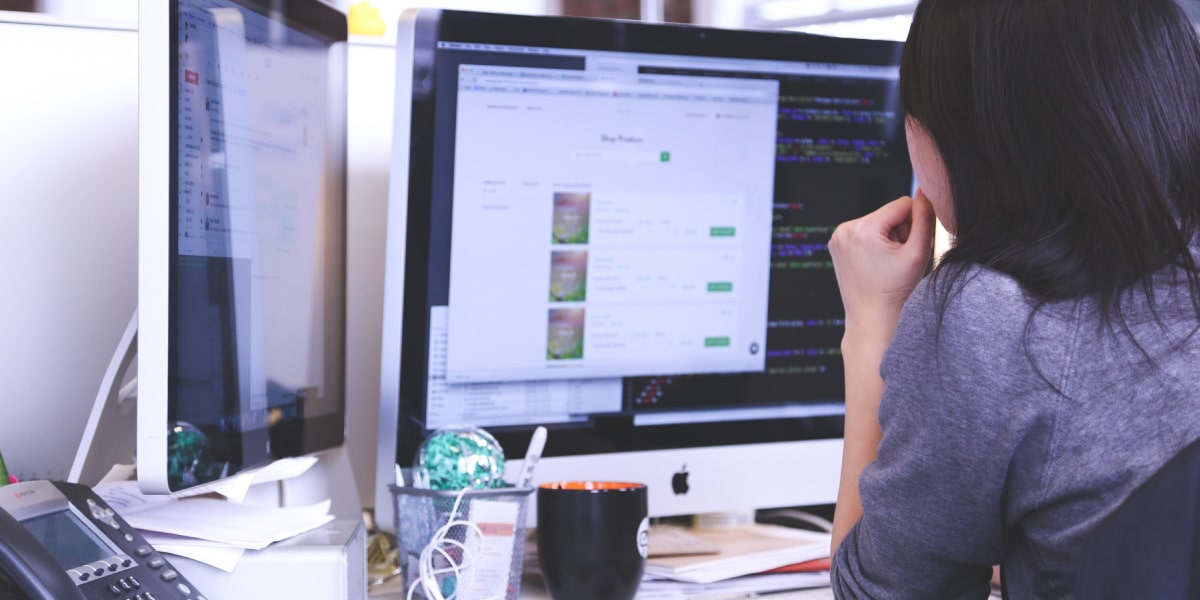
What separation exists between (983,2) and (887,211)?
0.22 meters

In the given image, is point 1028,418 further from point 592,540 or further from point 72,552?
point 72,552

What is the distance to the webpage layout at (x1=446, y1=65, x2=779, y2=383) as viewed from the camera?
3.21 feet

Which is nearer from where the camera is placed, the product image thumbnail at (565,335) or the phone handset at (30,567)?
the phone handset at (30,567)

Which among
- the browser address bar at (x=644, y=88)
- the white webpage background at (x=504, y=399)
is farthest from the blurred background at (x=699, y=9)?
the white webpage background at (x=504, y=399)

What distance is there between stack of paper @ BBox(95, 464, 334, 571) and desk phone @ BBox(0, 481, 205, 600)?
0.03 m

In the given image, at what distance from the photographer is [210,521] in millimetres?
705

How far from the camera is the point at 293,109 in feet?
2.96

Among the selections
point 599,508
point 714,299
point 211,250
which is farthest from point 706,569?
point 211,250

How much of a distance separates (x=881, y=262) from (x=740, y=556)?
31 cm

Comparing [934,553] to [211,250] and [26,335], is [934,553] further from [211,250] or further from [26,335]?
[26,335]

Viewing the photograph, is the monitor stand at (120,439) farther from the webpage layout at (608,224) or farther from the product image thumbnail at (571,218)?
the product image thumbnail at (571,218)

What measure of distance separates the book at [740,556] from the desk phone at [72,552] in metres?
0.45

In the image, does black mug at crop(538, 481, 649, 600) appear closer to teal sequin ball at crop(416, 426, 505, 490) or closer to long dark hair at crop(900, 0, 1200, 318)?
teal sequin ball at crop(416, 426, 505, 490)

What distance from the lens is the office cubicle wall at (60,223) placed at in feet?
3.04
